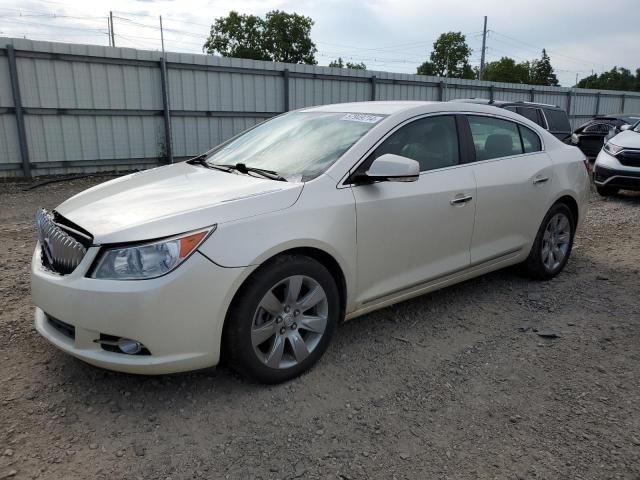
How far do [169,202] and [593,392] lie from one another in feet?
8.60

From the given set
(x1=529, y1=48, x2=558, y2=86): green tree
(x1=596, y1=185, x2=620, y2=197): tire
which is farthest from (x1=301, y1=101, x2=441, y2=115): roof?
(x1=529, y1=48, x2=558, y2=86): green tree

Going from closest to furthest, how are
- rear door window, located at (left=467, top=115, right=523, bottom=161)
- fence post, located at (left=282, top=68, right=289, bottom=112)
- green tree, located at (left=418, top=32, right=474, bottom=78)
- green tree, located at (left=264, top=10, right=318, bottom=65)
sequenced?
rear door window, located at (left=467, top=115, right=523, bottom=161)
fence post, located at (left=282, top=68, right=289, bottom=112)
green tree, located at (left=264, top=10, right=318, bottom=65)
green tree, located at (left=418, top=32, right=474, bottom=78)

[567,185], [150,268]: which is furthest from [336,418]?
[567,185]

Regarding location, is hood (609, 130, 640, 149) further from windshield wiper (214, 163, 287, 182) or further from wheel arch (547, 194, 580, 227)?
windshield wiper (214, 163, 287, 182)

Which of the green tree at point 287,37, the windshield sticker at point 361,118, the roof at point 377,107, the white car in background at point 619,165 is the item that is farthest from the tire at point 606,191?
the green tree at point 287,37

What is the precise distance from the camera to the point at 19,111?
381 inches

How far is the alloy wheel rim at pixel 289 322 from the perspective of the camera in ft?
9.16

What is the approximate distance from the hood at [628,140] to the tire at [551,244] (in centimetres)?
535

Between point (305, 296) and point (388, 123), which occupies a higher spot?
point (388, 123)

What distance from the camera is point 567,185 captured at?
4.71 m

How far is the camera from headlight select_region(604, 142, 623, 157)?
9266mm

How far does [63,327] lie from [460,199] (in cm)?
266

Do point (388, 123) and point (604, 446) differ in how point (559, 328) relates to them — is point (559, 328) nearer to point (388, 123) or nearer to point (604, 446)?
point (604, 446)

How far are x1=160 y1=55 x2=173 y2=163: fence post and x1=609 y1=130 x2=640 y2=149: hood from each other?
29.6ft
